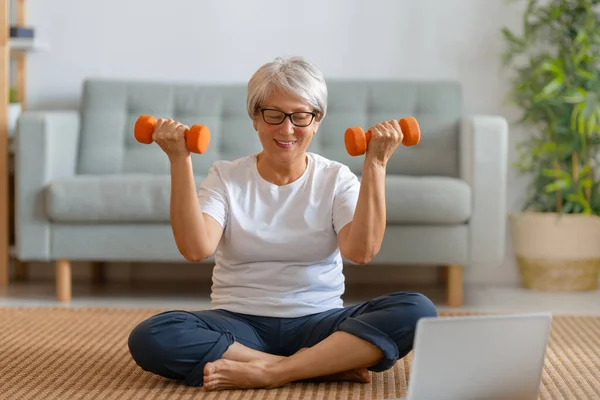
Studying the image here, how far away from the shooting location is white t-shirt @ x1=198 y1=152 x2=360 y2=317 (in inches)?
78.7

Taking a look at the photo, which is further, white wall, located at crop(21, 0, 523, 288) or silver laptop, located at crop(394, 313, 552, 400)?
white wall, located at crop(21, 0, 523, 288)

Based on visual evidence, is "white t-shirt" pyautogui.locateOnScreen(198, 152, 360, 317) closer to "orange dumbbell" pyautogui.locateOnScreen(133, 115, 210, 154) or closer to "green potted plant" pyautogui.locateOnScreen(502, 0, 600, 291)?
"orange dumbbell" pyautogui.locateOnScreen(133, 115, 210, 154)

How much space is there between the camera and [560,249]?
11.5 feet

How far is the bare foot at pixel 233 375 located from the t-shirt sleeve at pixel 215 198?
0.95ft

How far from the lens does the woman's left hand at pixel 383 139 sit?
6.01 ft

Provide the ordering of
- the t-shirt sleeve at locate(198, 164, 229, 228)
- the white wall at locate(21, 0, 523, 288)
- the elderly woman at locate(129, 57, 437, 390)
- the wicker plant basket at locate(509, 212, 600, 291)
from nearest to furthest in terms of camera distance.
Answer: the elderly woman at locate(129, 57, 437, 390)
the t-shirt sleeve at locate(198, 164, 229, 228)
the wicker plant basket at locate(509, 212, 600, 291)
the white wall at locate(21, 0, 523, 288)

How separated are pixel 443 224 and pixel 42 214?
1.28 metres

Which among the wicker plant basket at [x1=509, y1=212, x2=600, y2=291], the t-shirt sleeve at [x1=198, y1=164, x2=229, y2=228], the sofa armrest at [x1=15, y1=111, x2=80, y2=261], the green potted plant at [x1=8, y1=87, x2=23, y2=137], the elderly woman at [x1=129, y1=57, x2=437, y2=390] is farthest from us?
the green potted plant at [x1=8, y1=87, x2=23, y2=137]

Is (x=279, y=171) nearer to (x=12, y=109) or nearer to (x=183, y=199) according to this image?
(x=183, y=199)

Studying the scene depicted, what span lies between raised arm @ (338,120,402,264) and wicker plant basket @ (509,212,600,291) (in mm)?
1761

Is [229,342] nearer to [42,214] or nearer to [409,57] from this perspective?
[42,214]

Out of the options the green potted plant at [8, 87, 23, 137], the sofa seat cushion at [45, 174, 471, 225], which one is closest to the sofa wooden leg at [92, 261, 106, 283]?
the green potted plant at [8, 87, 23, 137]

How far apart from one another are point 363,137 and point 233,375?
511 mm

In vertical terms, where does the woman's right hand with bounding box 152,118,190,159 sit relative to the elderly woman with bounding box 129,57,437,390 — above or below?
above
